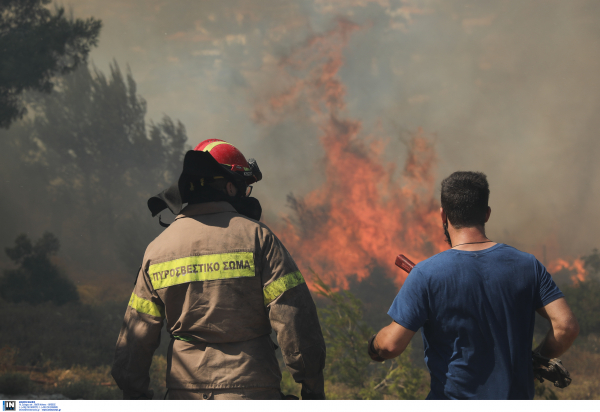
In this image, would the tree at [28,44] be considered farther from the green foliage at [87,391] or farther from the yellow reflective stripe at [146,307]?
the yellow reflective stripe at [146,307]

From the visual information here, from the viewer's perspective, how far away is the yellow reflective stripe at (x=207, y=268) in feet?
6.98

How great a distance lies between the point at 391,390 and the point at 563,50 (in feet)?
27.4

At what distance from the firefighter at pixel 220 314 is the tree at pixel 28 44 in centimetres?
1007

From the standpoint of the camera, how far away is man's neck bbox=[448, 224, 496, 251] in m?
1.88

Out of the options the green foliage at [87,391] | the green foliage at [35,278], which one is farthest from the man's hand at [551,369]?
the green foliage at [35,278]

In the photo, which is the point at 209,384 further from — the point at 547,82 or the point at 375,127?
the point at 547,82

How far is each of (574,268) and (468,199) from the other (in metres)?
9.05

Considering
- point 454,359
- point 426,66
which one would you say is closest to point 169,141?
point 426,66

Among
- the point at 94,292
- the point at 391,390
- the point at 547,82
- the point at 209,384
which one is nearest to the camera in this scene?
the point at 209,384

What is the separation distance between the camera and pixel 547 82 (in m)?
9.59

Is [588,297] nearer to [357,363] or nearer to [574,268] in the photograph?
[574,268]

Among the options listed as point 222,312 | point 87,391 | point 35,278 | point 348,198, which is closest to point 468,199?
point 222,312

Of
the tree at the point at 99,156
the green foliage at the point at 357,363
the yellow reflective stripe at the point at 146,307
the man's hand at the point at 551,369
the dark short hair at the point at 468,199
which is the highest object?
the tree at the point at 99,156

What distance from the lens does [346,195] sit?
10.4 meters
